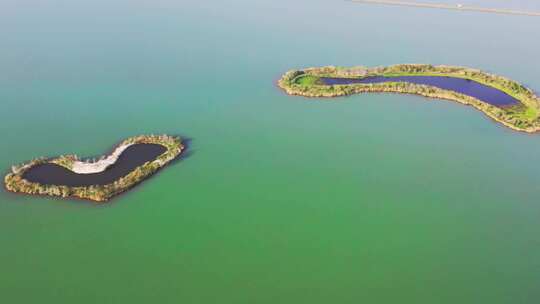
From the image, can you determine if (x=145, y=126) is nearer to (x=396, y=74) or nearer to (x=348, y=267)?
(x=348, y=267)

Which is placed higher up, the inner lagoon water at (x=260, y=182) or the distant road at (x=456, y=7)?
the distant road at (x=456, y=7)

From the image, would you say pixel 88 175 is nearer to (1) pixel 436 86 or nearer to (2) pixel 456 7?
(1) pixel 436 86

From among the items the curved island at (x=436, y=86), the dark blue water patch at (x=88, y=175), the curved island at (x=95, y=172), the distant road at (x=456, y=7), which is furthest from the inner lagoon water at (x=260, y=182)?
the distant road at (x=456, y=7)

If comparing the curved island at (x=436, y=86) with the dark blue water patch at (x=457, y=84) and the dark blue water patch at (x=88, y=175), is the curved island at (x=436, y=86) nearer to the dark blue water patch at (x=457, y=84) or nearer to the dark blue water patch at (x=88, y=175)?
the dark blue water patch at (x=457, y=84)

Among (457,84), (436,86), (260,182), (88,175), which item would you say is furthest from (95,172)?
(457,84)

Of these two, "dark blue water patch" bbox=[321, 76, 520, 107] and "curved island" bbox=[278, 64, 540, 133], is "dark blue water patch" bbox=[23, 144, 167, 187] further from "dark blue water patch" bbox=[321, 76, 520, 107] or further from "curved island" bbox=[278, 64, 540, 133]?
"dark blue water patch" bbox=[321, 76, 520, 107]

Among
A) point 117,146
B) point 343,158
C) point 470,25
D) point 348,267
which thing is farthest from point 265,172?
point 470,25
